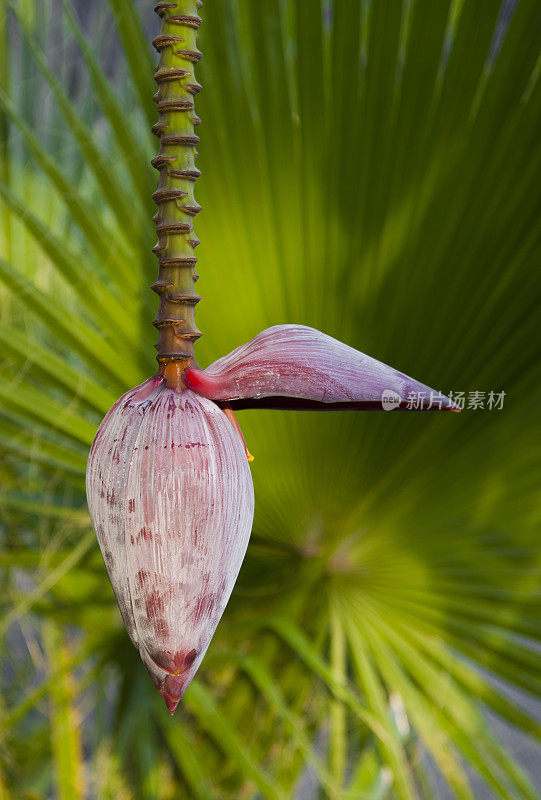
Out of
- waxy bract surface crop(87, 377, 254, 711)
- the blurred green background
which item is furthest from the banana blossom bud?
the blurred green background

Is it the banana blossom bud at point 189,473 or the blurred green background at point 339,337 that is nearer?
the banana blossom bud at point 189,473

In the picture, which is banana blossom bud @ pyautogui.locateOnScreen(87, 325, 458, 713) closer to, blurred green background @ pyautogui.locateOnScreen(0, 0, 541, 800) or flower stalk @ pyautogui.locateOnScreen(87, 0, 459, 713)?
flower stalk @ pyautogui.locateOnScreen(87, 0, 459, 713)

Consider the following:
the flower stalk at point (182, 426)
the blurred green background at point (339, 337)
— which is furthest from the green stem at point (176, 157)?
the blurred green background at point (339, 337)

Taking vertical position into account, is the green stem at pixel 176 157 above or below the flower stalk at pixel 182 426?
above

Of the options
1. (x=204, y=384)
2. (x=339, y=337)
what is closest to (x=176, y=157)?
(x=204, y=384)

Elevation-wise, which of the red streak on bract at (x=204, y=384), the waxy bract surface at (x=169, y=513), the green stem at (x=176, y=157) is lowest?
the waxy bract surface at (x=169, y=513)

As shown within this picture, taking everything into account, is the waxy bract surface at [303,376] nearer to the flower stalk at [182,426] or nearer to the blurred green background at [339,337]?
the flower stalk at [182,426]
